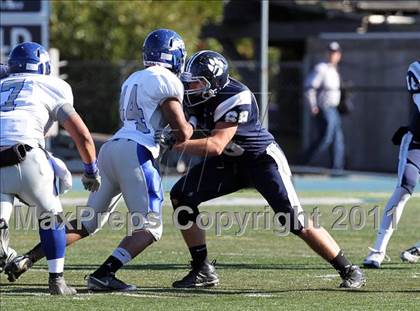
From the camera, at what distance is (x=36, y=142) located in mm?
7328

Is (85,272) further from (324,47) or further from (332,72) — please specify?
(324,47)

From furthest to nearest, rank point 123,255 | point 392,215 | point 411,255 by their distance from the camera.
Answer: point 411,255 → point 392,215 → point 123,255

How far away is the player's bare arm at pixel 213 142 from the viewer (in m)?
7.53

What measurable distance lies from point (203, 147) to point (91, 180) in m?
0.77

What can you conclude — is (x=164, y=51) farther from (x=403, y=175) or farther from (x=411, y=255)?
(x=411, y=255)

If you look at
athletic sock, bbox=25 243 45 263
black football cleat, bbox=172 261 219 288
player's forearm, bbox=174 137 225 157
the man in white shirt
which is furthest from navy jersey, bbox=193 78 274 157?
the man in white shirt

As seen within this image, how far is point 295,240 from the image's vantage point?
1103cm

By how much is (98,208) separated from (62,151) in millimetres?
11336

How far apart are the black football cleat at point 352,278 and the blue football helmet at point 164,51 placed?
1.82 meters

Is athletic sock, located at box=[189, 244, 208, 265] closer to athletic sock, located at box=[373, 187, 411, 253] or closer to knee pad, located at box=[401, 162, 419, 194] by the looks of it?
athletic sock, located at box=[373, 187, 411, 253]

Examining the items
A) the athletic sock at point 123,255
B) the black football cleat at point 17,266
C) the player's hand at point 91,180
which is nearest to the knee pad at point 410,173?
the athletic sock at point 123,255

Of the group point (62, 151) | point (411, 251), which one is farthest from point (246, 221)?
point (62, 151)

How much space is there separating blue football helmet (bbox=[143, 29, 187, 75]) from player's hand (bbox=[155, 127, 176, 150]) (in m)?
0.48

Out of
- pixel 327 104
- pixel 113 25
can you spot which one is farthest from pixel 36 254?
pixel 113 25
